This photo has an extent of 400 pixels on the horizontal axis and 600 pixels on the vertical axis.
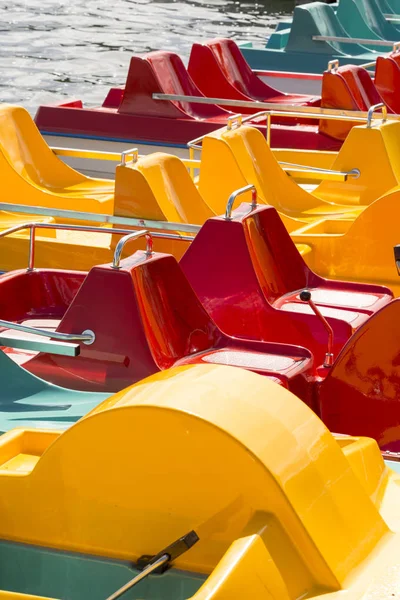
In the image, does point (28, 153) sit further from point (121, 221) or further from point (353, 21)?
point (353, 21)

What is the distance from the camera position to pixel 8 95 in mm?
12961

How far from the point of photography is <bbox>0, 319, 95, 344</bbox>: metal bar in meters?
2.99

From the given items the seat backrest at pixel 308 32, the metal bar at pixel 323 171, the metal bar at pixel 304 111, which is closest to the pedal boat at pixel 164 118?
the metal bar at pixel 304 111

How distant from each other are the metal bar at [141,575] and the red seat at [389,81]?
622cm

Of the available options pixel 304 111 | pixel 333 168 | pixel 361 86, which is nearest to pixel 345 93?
pixel 361 86

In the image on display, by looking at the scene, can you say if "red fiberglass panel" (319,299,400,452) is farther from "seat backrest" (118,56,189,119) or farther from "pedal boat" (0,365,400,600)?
"seat backrest" (118,56,189,119)

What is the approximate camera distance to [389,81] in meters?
7.67

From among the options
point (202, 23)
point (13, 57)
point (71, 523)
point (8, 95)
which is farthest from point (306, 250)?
point (202, 23)

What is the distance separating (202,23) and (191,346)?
50.2 feet

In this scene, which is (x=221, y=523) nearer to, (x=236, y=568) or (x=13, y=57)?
(x=236, y=568)

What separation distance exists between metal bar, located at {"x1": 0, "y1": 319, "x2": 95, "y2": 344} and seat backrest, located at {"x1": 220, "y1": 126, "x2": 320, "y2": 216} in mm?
1970

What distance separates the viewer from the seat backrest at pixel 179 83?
23.1ft

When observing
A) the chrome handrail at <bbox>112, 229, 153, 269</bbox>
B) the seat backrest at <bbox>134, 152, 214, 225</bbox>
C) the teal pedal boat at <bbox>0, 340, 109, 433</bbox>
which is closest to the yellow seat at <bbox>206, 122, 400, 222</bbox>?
the seat backrest at <bbox>134, 152, 214, 225</bbox>

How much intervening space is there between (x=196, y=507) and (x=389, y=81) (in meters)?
6.31
